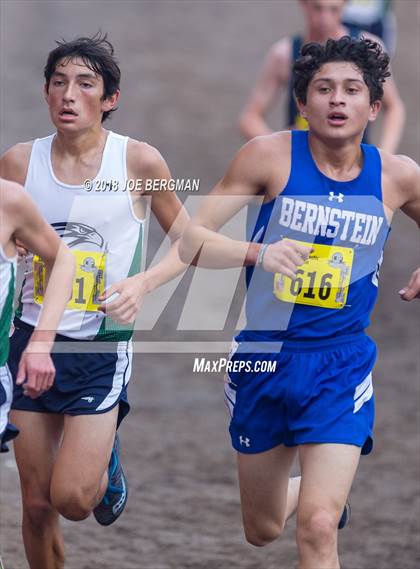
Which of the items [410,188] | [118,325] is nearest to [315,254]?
[410,188]

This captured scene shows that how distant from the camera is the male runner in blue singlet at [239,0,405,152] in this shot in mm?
8352

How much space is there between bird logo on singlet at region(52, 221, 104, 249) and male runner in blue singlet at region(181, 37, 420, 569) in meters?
0.38

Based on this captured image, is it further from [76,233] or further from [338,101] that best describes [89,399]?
[338,101]

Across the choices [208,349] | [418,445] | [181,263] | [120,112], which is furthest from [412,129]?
[181,263]

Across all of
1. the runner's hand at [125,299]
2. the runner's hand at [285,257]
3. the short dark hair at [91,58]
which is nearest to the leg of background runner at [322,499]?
the runner's hand at [285,257]

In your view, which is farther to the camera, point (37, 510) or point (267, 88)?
point (267, 88)

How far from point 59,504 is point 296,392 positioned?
1069 mm

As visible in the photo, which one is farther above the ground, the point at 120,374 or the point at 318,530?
the point at 120,374

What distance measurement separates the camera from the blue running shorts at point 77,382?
565cm

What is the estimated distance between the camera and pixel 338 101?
5363 mm

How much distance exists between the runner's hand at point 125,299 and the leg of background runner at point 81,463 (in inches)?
19.7

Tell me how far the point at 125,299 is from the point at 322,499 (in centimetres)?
105

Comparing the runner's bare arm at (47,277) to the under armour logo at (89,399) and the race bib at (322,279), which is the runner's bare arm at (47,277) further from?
the race bib at (322,279)

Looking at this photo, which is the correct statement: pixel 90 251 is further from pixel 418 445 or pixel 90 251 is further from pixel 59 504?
pixel 418 445
